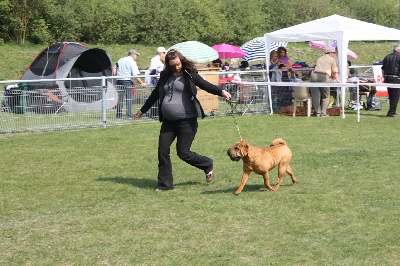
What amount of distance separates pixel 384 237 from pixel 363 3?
148ft

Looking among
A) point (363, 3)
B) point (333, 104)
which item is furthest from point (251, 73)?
point (363, 3)

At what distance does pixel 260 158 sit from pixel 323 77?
9069 mm

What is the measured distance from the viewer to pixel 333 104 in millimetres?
17766

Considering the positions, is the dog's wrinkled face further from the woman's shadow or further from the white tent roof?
the white tent roof

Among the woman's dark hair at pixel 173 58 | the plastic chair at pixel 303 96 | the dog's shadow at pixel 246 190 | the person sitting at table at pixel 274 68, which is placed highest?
the woman's dark hair at pixel 173 58

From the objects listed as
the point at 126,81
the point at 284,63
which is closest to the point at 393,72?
the point at 284,63

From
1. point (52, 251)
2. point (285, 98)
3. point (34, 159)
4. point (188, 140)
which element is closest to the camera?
point (52, 251)

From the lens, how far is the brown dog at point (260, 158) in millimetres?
7914

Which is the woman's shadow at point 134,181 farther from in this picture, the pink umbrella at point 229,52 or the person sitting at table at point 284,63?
the pink umbrella at point 229,52

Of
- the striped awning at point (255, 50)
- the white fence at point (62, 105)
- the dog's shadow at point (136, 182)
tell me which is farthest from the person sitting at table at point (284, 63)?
the dog's shadow at point (136, 182)

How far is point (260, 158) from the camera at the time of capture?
8070 millimetres

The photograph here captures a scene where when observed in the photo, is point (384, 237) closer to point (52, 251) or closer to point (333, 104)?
point (52, 251)

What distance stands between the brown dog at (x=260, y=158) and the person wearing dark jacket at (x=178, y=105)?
834 mm

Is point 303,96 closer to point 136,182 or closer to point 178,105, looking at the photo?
point 136,182
